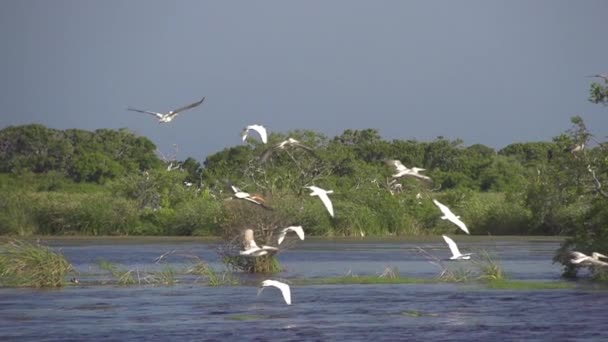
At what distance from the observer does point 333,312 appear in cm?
3284

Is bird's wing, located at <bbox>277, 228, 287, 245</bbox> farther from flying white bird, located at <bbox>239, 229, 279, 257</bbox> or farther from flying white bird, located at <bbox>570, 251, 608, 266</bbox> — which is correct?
flying white bird, located at <bbox>570, 251, 608, 266</bbox>

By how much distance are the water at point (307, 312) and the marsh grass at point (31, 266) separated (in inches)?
16.1

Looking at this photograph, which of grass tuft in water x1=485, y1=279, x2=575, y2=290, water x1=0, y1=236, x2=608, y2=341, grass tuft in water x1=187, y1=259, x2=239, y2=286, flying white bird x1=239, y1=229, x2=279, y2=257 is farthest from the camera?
grass tuft in water x1=187, y1=259, x2=239, y2=286

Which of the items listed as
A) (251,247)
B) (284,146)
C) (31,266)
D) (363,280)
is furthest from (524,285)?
(31,266)

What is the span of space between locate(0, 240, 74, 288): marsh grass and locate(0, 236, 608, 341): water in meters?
0.41

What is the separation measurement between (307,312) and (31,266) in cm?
869

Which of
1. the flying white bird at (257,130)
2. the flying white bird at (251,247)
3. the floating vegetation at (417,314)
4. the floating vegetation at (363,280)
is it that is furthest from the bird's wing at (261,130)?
the floating vegetation at (363,280)

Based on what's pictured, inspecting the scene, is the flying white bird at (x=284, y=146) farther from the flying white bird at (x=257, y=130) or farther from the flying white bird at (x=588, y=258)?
the flying white bird at (x=588, y=258)

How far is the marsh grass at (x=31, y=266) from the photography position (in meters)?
36.8

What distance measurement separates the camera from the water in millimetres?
29406

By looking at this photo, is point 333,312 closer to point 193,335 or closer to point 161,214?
point 193,335

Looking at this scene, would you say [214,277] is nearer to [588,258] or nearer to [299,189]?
[588,258]

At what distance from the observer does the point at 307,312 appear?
1294 inches

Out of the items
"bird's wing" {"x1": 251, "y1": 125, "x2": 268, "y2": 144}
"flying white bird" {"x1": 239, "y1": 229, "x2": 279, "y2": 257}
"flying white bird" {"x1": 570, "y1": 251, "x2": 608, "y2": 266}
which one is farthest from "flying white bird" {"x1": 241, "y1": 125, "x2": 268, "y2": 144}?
"flying white bird" {"x1": 570, "y1": 251, "x2": 608, "y2": 266}
